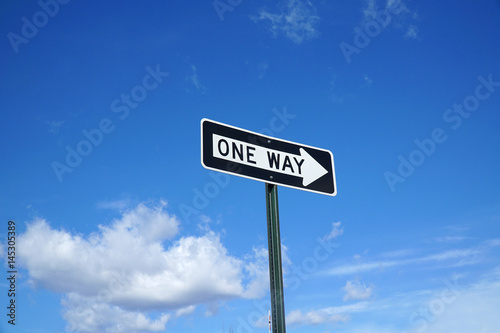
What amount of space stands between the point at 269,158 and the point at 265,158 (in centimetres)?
4

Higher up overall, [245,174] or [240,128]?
[240,128]

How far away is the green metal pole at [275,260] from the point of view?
110 inches

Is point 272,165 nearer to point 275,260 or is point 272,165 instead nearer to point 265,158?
point 265,158

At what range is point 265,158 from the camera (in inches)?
131

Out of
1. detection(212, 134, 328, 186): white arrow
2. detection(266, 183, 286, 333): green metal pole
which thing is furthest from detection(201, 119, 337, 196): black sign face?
detection(266, 183, 286, 333): green metal pole

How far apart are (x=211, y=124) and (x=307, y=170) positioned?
856 millimetres

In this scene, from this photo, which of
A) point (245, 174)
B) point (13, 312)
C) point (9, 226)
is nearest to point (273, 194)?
point (245, 174)

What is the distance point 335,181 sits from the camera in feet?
11.6

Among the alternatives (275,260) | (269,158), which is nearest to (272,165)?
(269,158)

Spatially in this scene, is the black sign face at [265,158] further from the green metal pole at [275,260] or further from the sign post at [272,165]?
the green metal pole at [275,260]

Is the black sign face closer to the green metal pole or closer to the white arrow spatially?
the white arrow

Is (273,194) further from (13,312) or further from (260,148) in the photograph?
(13,312)

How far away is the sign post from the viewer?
2.97 meters

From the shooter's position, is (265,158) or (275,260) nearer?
(275,260)
